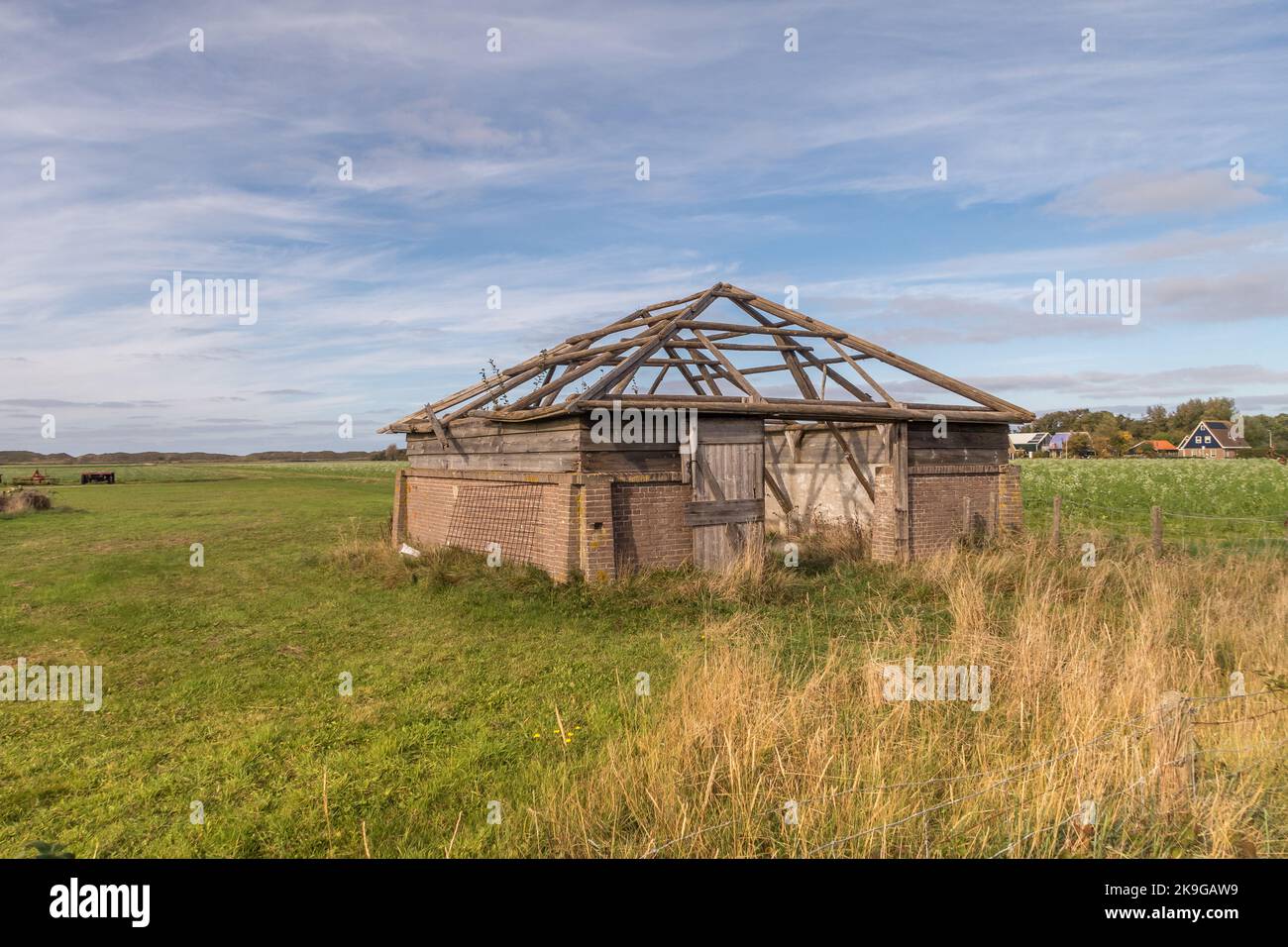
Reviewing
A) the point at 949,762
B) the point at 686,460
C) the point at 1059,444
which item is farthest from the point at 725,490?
the point at 1059,444

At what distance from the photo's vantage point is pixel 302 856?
4125mm

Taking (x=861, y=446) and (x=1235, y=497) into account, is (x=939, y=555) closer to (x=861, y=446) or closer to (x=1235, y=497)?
(x=861, y=446)

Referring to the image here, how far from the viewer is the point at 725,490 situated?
1188cm

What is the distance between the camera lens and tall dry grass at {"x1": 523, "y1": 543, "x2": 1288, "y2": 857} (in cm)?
377

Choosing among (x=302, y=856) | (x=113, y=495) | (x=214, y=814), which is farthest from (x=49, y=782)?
(x=113, y=495)

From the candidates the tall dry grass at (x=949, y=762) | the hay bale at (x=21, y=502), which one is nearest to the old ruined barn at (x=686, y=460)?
the tall dry grass at (x=949, y=762)

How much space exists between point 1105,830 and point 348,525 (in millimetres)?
21796

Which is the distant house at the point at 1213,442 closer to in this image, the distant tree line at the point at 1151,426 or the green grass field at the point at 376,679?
the distant tree line at the point at 1151,426

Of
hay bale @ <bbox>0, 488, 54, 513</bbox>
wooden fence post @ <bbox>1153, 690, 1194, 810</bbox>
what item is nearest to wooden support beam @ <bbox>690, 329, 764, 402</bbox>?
wooden fence post @ <bbox>1153, 690, 1194, 810</bbox>

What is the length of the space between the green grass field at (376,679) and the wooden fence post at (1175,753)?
241 mm

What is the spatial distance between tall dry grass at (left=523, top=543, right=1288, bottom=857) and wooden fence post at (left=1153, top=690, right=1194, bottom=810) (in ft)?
0.15

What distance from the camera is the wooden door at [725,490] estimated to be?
1159 centimetres

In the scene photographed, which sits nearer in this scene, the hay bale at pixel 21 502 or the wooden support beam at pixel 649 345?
the wooden support beam at pixel 649 345

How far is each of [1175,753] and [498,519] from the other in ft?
33.8
